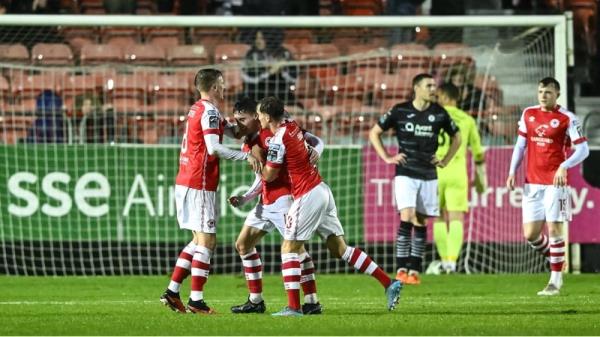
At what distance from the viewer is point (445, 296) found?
12.1 meters

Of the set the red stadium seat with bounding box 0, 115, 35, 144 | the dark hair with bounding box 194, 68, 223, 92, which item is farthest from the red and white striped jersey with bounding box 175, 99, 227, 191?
the red stadium seat with bounding box 0, 115, 35, 144

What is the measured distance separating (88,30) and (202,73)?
29.3 ft

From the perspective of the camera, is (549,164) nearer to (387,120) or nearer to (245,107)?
(387,120)

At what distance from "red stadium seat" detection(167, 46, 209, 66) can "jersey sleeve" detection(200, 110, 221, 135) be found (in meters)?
7.53

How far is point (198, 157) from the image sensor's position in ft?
33.2

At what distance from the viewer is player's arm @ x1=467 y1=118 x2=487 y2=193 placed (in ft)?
47.8

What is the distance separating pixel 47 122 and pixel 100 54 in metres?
1.68

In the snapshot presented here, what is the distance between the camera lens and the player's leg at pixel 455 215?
48.0 feet

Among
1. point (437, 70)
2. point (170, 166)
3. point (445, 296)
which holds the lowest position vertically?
point (445, 296)

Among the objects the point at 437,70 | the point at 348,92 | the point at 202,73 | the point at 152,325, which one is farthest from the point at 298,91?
the point at 152,325

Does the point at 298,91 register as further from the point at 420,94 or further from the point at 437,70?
the point at 420,94

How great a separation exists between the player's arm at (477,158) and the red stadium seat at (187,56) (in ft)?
14.2

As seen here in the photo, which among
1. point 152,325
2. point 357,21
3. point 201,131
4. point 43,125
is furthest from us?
point 43,125

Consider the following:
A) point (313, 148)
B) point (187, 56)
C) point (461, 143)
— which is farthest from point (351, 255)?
point (187, 56)
